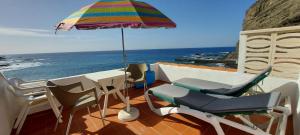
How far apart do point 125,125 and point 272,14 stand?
17776 mm

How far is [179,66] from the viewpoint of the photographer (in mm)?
4371

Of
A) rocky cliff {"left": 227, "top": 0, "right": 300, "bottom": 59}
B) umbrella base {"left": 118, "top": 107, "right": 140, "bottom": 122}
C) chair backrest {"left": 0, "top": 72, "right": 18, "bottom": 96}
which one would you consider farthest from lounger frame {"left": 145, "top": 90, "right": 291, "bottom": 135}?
rocky cliff {"left": 227, "top": 0, "right": 300, "bottom": 59}

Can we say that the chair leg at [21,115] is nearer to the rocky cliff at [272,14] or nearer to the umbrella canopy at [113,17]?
the umbrella canopy at [113,17]

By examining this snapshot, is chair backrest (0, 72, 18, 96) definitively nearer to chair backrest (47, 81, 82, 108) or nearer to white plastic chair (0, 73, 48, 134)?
white plastic chair (0, 73, 48, 134)

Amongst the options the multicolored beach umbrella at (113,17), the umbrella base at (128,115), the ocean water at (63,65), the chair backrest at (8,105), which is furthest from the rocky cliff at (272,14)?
the ocean water at (63,65)

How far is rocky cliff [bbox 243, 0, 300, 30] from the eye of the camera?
10.7 meters

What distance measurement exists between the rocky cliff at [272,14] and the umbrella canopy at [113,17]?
1455 centimetres

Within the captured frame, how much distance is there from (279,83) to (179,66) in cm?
239

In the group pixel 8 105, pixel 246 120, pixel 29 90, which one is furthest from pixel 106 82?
pixel 246 120

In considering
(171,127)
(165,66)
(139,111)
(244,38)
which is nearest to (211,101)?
(171,127)

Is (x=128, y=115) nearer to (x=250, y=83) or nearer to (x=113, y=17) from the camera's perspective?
(x=113, y=17)

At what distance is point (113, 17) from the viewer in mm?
1637

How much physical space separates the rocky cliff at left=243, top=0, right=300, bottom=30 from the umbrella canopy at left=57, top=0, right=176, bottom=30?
14.5 metres

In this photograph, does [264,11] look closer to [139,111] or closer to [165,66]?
[165,66]
